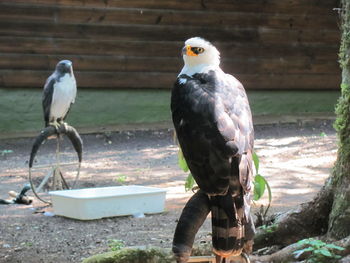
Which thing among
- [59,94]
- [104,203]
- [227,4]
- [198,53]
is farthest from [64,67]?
[198,53]

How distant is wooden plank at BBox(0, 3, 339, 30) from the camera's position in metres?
11.7

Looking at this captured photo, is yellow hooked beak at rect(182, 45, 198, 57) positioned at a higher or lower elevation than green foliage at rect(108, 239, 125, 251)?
higher

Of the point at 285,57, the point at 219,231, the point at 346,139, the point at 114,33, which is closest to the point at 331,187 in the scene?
the point at 346,139

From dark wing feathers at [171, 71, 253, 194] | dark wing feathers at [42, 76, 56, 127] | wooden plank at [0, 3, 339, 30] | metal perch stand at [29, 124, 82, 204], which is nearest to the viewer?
dark wing feathers at [171, 71, 253, 194]

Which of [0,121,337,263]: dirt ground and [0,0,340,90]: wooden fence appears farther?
[0,0,340,90]: wooden fence

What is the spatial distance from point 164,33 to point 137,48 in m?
0.58

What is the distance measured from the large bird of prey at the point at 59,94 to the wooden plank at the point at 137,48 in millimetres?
2962

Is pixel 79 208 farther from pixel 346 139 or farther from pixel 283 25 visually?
pixel 283 25

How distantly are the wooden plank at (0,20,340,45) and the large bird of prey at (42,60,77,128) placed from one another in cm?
302

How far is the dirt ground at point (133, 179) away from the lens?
17.9ft

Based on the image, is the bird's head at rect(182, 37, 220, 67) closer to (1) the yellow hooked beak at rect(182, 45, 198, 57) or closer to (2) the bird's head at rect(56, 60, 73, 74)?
(1) the yellow hooked beak at rect(182, 45, 198, 57)

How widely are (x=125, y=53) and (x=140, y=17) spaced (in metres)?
0.71

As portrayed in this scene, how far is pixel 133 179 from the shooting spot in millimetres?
8562

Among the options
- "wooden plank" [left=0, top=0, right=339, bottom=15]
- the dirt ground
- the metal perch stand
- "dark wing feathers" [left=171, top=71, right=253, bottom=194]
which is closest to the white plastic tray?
the dirt ground
